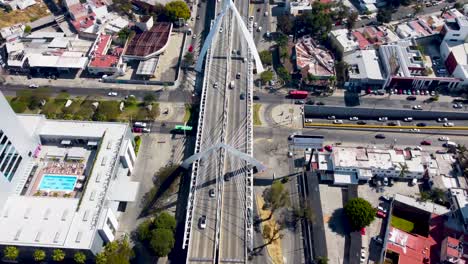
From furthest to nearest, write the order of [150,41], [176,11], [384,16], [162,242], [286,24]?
[176,11], [384,16], [286,24], [150,41], [162,242]

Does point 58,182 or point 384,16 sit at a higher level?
point 384,16

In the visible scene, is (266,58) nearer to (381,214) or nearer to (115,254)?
(381,214)

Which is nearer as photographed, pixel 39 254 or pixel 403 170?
pixel 39 254

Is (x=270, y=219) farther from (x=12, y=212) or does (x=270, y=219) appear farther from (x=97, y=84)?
(x=97, y=84)

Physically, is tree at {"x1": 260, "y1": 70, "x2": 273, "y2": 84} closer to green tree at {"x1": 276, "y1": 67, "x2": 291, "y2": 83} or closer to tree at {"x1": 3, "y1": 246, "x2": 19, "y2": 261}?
green tree at {"x1": 276, "y1": 67, "x2": 291, "y2": 83}

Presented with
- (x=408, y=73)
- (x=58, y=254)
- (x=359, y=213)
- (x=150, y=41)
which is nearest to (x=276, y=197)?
(x=359, y=213)

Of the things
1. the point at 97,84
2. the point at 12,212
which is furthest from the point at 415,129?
the point at 12,212

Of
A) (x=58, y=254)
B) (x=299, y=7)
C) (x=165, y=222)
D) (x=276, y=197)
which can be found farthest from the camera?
(x=299, y=7)
